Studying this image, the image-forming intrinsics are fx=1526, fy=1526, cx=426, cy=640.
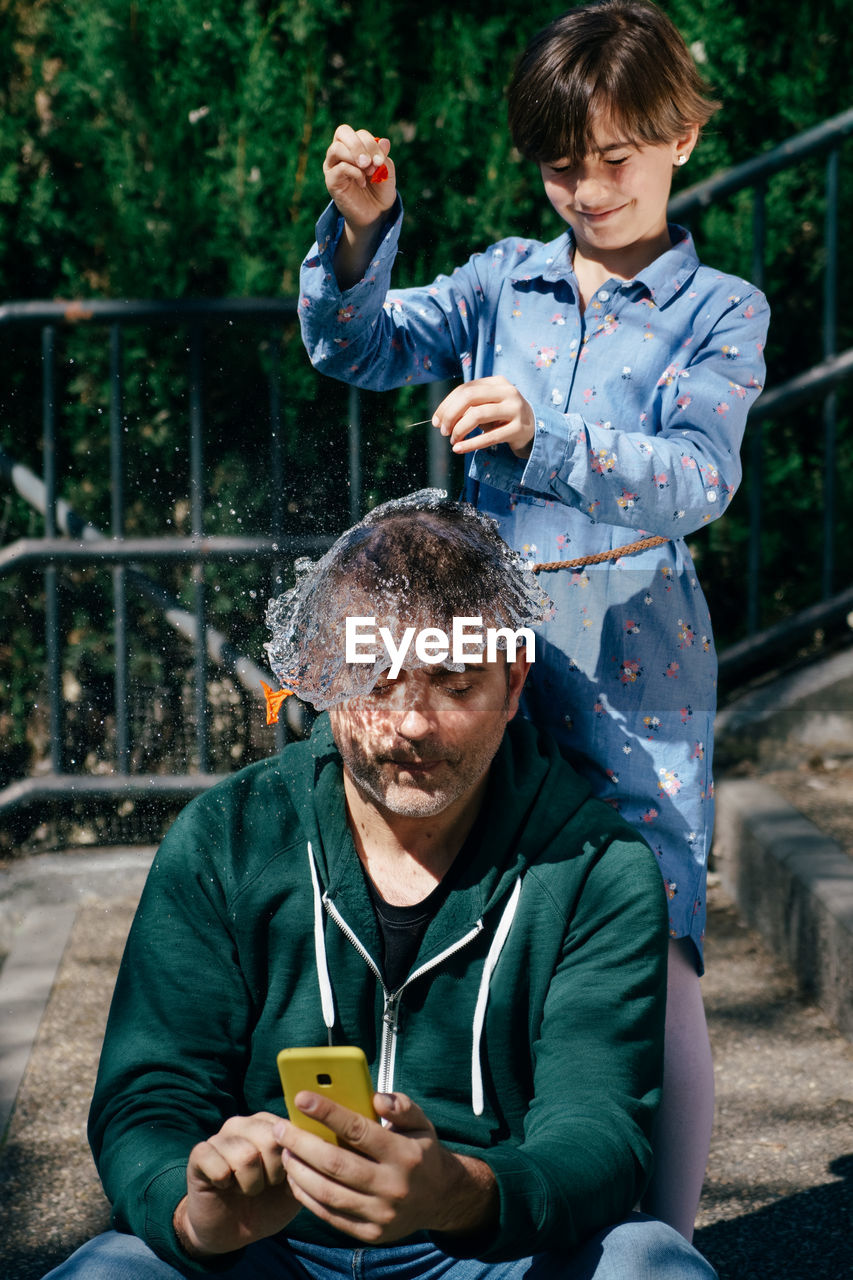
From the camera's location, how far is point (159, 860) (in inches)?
71.1

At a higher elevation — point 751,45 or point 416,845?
point 751,45

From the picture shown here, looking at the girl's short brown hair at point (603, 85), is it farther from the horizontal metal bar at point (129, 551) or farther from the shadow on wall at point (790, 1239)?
the shadow on wall at point (790, 1239)

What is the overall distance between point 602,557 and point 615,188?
0.46m

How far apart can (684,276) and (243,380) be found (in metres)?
1.91

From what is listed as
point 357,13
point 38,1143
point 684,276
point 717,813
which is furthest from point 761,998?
point 357,13

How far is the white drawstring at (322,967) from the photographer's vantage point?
1758 millimetres

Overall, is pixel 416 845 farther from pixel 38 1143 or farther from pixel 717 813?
pixel 717 813

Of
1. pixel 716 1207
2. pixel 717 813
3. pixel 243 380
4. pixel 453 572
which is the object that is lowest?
pixel 716 1207

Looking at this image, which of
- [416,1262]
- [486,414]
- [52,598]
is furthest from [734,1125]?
[52,598]

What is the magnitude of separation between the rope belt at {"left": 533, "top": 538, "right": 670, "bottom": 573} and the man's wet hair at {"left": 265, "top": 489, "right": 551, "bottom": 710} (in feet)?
0.21

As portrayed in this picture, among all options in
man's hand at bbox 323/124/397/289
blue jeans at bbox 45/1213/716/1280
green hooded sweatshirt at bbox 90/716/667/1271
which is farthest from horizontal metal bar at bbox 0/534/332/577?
blue jeans at bbox 45/1213/716/1280

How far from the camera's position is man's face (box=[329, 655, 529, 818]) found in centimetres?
170

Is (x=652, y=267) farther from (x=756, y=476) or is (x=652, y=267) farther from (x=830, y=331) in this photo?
(x=830, y=331)

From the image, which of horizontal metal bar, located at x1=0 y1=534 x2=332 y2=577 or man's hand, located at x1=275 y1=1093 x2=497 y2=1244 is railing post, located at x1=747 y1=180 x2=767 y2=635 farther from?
man's hand, located at x1=275 y1=1093 x2=497 y2=1244
